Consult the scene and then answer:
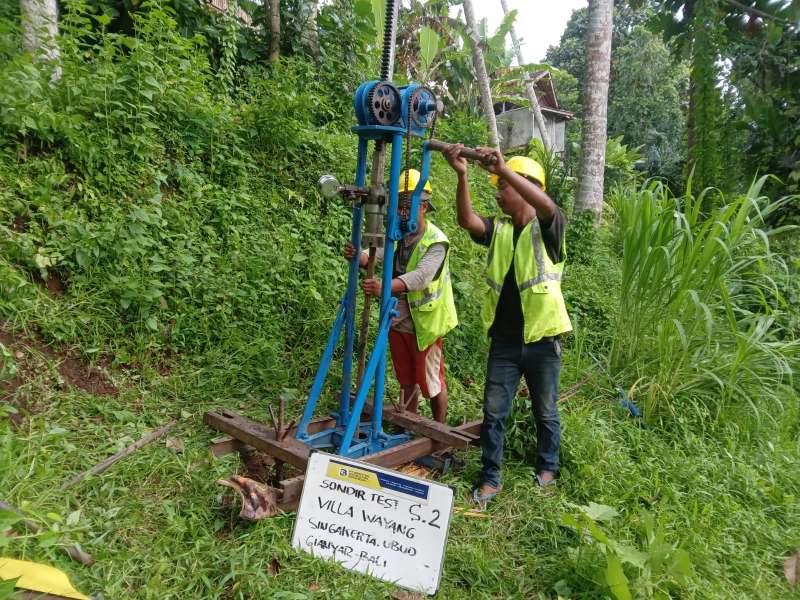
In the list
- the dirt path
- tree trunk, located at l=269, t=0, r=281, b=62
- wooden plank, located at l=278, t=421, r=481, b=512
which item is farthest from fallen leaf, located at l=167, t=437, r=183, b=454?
tree trunk, located at l=269, t=0, r=281, b=62

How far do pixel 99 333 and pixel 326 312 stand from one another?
64.7 inches

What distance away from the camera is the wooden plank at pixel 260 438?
2.77m

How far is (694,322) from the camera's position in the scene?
4188mm

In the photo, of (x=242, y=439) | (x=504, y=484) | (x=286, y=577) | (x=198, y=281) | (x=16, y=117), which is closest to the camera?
→ (x=286, y=577)

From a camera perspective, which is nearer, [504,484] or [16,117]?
[504,484]

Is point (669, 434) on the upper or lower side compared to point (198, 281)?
lower

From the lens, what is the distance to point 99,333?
3650mm

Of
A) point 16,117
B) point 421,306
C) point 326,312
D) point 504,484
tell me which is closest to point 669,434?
point 504,484

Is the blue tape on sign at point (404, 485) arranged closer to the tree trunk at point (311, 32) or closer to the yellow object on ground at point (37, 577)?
the yellow object on ground at point (37, 577)

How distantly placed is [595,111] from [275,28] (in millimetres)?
4384

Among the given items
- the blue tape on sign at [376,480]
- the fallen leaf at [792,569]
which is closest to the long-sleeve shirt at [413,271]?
the blue tape on sign at [376,480]

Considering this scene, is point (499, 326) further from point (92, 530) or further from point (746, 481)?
point (92, 530)

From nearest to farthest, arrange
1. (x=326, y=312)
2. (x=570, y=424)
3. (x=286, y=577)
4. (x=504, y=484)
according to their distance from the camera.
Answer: (x=286, y=577) < (x=504, y=484) < (x=570, y=424) < (x=326, y=312)

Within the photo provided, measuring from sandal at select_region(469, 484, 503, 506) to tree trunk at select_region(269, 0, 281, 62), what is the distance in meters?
6.12
